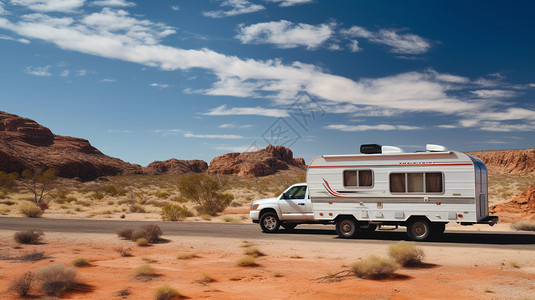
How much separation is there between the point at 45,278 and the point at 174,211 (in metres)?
17.3

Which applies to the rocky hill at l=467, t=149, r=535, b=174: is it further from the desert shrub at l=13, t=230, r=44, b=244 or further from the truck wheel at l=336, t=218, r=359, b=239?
the desert shrub at l=13, t=230, r=44, b=244

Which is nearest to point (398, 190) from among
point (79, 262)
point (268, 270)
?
point (268, 270)

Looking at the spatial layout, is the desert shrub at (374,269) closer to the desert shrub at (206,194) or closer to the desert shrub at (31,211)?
the desert shrub at (206,194)

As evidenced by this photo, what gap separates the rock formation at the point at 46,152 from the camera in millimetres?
80562

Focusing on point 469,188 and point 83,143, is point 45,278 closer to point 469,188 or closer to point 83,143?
point 469,188

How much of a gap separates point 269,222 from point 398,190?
5.62 m

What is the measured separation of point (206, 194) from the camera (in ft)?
103

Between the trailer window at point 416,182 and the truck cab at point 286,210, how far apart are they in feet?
11.5

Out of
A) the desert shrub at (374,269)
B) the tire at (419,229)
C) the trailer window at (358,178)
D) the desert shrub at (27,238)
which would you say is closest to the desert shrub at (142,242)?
the desert shrub at (27,238)

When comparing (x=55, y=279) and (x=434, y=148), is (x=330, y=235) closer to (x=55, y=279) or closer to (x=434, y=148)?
(x=434, y=148)

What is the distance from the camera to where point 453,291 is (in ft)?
26.9

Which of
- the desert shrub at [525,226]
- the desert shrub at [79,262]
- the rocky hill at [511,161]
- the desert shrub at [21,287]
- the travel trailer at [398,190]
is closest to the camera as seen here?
the desert shrub at [21,287]

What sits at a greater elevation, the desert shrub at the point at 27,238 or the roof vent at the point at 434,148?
the roof vent at the point at 434,148

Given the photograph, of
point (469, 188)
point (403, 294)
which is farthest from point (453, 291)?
point (469, 188)
